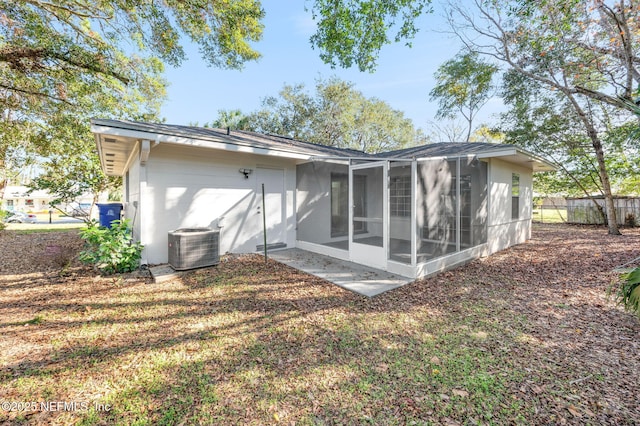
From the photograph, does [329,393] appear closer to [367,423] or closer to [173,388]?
[367,423]

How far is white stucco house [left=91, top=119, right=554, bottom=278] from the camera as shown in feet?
17.0

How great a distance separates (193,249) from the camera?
504 cm

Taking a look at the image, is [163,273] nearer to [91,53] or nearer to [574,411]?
[574,411]

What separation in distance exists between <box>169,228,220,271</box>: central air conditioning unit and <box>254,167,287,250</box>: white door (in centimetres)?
A: 168

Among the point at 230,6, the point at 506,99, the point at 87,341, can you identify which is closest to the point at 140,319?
the point at 87,341

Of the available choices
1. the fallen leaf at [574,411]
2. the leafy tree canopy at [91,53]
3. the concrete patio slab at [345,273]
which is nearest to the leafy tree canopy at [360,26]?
the leafy tree canopy at [91,53]

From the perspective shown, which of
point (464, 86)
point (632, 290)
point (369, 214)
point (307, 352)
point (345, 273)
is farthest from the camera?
point (464, 86)

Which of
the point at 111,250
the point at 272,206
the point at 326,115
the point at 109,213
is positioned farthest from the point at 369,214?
the point at 326,115

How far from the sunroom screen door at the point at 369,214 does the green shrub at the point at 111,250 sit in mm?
4274

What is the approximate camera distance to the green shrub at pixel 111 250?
15.6ft

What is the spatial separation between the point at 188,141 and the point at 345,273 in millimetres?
3929

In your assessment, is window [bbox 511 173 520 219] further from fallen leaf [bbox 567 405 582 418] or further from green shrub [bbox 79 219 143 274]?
green shrub [bbox 79 219 143 274]

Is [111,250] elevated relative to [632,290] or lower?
lower

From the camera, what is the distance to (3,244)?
8.20 meters
